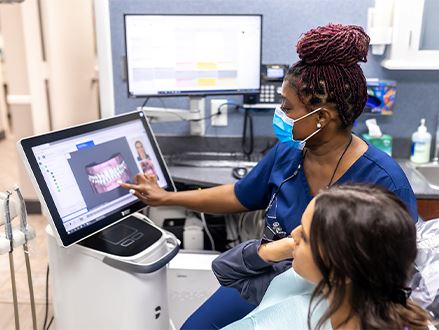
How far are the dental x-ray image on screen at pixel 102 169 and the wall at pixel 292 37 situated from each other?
2.71 ft

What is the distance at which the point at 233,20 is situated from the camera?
2.09 m

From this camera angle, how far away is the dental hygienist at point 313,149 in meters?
1.24

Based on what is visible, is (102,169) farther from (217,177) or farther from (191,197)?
(217,177)

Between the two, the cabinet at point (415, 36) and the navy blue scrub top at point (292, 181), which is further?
the cabinet at point (415, 36)

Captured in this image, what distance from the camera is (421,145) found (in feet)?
7.40

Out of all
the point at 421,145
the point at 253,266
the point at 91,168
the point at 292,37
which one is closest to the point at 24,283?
the point at 91,168

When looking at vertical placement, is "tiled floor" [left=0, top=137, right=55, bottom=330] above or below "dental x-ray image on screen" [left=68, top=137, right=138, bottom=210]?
below

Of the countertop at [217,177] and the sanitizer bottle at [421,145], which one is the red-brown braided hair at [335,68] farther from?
the sanitizer bottle at [421,145]

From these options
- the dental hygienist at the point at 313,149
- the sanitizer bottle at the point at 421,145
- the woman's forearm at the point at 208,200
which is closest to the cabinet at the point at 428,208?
the sanitizer bottle at the point at 421,145

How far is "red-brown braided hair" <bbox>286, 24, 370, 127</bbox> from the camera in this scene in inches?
48.4

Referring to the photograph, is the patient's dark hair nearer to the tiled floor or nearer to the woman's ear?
the woman's ear

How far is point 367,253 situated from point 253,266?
1.58ft

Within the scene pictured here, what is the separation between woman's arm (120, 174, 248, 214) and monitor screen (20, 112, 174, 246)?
0.03 metres

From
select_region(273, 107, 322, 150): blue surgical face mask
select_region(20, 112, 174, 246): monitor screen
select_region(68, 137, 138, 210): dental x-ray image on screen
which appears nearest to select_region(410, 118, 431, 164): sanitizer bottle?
select_region(273, 107, 322, 150): blue surgical face mask
